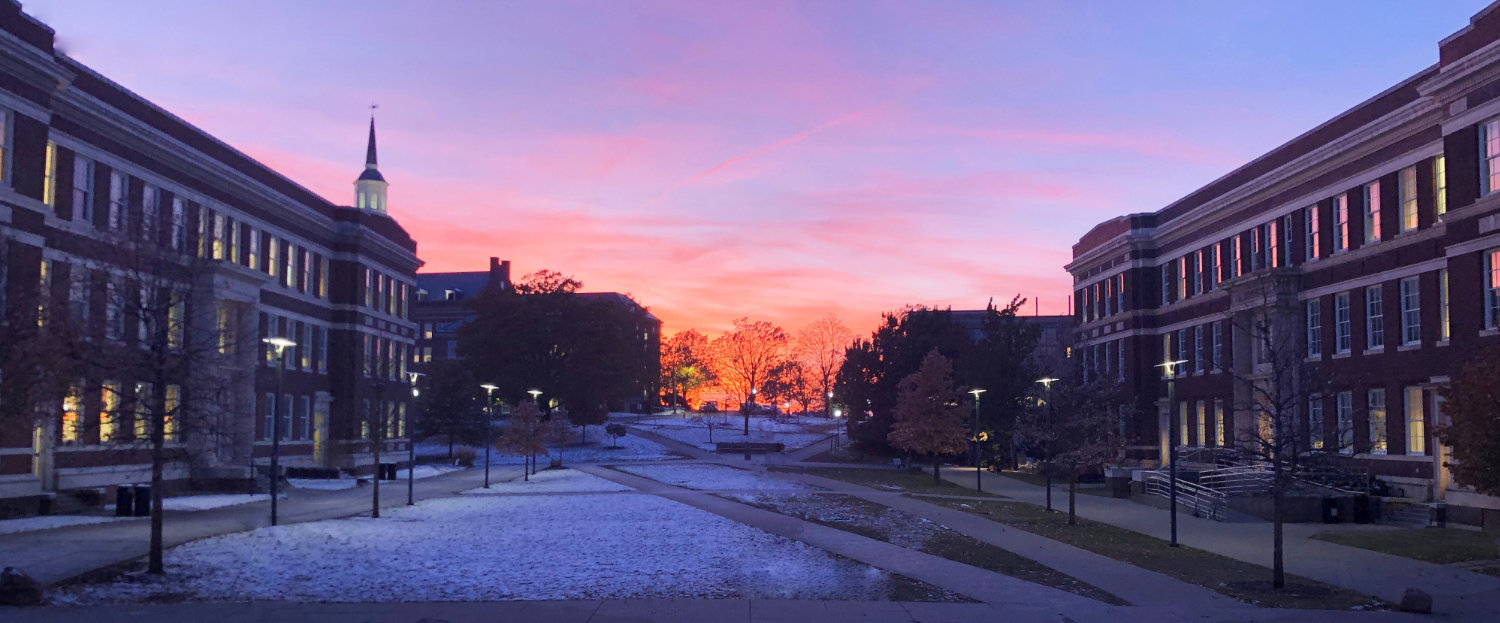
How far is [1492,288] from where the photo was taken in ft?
96.0

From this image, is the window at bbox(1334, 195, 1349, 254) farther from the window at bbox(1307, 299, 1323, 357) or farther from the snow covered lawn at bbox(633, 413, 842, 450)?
the snow covered lawn at bbox(633, 413, 842, 450)

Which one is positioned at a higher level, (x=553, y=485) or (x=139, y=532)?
(x=139, y=532)

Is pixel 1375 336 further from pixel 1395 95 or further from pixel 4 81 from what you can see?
pixel 4 81

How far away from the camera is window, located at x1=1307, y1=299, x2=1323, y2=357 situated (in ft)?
135

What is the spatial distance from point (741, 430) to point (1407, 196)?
73.3 metres

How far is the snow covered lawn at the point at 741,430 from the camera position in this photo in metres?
94.4

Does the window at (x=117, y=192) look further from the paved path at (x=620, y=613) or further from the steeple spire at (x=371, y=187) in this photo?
the steeple spire at (x=371, y=187)

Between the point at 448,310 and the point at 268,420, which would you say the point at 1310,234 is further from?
the point at 448,310

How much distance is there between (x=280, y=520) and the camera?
29.1 m

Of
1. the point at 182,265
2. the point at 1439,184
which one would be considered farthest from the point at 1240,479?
the point at 182,265

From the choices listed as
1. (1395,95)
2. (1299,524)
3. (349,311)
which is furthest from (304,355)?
(1395,95)

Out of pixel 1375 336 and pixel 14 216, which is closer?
pixel 14 216

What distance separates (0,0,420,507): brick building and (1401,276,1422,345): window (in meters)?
32.7

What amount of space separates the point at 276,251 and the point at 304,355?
615 centimetres
